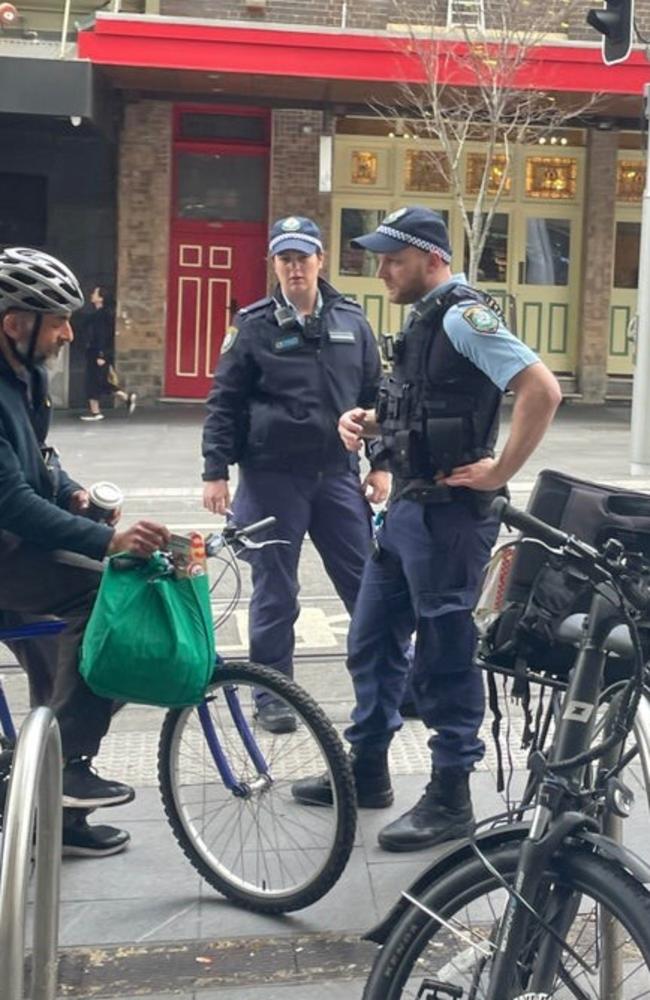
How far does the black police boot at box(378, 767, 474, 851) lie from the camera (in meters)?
4.71

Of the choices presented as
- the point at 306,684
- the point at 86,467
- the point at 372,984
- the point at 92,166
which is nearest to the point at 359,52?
the point at 92,166

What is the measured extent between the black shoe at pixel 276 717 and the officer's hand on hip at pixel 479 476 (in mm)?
892

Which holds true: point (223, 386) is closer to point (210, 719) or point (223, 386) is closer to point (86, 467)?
point (210, 719)

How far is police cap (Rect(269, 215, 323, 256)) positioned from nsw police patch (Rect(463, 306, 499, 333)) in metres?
1.59

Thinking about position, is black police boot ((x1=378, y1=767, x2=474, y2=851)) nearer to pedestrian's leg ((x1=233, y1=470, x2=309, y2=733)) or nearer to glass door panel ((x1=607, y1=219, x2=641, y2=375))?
pedestrian's leg ((x1=233, y1=470, x2=309, y2=733))

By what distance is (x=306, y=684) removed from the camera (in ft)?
23.0

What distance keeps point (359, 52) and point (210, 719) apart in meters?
15.7

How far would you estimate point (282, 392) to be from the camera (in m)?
6.02

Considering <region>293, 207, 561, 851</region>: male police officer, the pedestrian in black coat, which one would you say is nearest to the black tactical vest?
<region>293, 207, 561, 851</region>: male police officer

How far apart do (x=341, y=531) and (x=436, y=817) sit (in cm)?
168

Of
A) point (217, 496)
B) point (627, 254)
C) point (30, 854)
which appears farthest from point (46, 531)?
point (627, 254)

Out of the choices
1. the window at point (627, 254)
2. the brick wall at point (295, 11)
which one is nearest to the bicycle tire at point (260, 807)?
the brick wall at point (295, 11)

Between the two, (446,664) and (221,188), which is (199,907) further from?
(221,188)

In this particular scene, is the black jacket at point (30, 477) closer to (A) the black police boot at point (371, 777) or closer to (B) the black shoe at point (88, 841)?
(B) the black shoe at point (88, 841)
